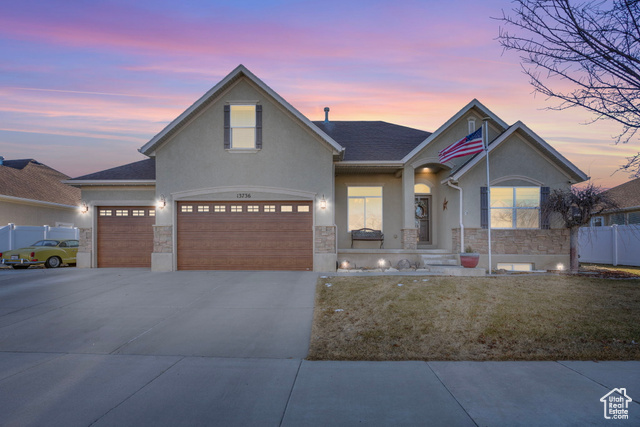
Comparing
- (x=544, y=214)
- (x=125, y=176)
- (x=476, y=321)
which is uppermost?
(x=125, y=176)

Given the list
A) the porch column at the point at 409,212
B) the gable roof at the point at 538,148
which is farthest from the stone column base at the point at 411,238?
the gable roof at the point at 538,148

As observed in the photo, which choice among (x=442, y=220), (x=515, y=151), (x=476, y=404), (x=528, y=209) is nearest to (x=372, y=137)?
(x=442, y=220)

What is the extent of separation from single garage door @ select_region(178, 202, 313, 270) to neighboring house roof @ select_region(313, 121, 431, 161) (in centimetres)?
344

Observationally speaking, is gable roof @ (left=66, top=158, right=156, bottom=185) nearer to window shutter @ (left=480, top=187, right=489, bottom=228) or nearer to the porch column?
the porch column

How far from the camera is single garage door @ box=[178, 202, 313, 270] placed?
13.5 m

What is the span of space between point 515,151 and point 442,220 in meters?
3.79

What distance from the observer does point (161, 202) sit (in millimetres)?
13492

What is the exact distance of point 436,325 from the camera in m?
6.89

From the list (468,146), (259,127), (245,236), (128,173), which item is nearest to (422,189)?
(468,146)

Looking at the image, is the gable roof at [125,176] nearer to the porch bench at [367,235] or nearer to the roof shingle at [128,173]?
the roof shingle at [128,173]

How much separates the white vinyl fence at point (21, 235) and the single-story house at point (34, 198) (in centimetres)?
226

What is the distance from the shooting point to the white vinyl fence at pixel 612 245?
55.3 feet

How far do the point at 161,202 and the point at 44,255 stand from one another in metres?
7.47

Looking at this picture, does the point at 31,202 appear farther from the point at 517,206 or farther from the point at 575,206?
the point at 575,206
